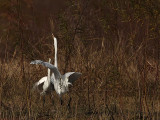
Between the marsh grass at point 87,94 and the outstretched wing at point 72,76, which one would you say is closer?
the marsh grass at point 87,94

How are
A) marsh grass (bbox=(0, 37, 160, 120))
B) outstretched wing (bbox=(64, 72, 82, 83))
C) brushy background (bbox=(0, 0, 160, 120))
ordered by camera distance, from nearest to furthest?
brushy background (bbox=(0, 0, 160, 120)) < marsh grass (bbox=(0, 37, 160, 120)) < outstretched wing (bbox=(64, 72, 82, 83))

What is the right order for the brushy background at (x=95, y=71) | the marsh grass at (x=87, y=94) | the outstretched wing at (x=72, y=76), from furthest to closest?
1. the outstretched wing at (x=72, y=76)
2. the marsh grass at (x=87, y=94)
3. the brushy background at (x=95, y=71)

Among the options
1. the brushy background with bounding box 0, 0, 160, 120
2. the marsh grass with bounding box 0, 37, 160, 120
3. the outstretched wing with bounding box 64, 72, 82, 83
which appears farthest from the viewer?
the outstretched wing with bounding box 64, 72, 82, 83

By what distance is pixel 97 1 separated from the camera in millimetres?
9516

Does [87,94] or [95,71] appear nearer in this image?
[87,94]

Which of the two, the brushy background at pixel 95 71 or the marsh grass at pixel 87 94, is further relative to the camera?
the marsh grass at pixel 87 94

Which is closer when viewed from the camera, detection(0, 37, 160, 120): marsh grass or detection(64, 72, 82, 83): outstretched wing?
detection(0, 37, 160, 120): marsh grass

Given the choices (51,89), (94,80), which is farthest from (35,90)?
(94,80)

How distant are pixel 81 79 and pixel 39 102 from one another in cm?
91

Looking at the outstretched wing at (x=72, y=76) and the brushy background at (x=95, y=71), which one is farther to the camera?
the outstretched wing at (x=72, y=76)

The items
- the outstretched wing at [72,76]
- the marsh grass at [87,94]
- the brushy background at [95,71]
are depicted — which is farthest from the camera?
the outstretched wing at [72,76]

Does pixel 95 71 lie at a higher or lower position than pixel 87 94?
higher

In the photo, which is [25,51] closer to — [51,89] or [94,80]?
[51,89]

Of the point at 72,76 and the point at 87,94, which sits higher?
the point at 72,76
